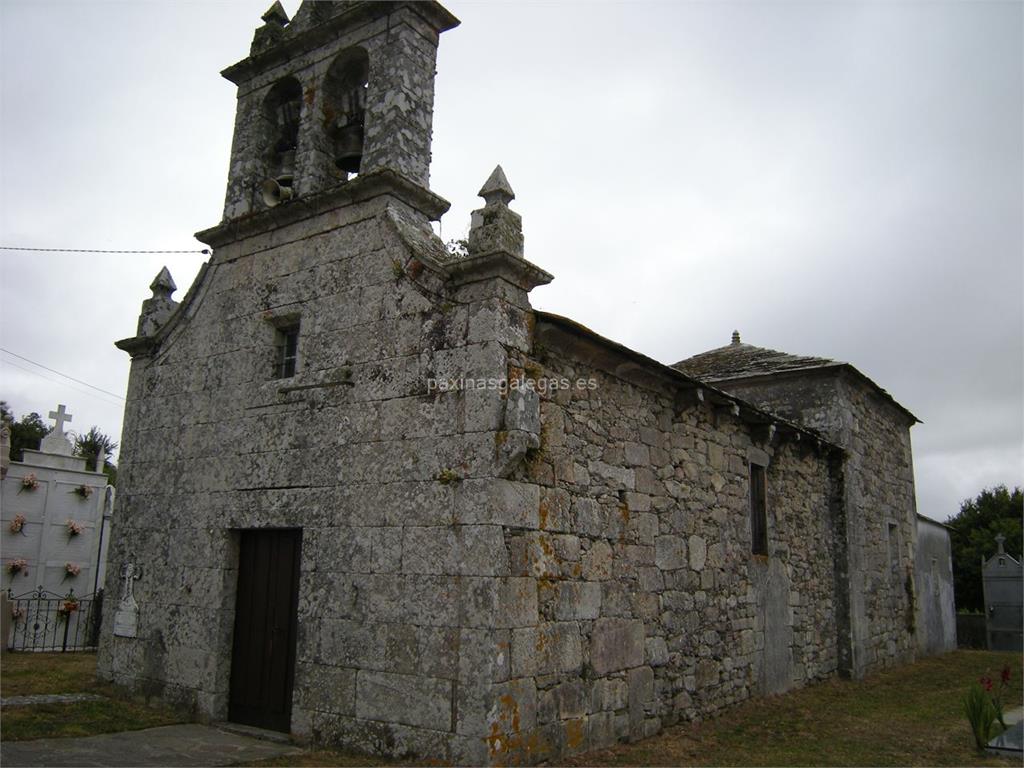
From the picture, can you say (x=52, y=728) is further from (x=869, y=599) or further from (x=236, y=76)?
(x=869, y=599)

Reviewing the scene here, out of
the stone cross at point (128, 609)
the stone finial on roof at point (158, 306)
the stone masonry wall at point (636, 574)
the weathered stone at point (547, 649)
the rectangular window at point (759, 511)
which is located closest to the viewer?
the weathered stone at point (547, 649)

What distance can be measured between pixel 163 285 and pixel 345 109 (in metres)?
3.17

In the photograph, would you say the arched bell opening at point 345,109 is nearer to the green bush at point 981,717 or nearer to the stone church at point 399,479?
the stone church at point 399,479

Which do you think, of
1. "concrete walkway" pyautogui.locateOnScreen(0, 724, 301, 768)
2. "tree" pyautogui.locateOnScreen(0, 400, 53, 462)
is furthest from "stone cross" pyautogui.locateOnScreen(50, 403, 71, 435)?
"tree" pyautogui.locateOnScreen(0, 400, 53, 462)

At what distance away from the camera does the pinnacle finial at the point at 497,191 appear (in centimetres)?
664

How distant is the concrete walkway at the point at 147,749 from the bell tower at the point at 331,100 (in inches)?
193

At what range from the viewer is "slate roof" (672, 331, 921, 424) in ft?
43.3

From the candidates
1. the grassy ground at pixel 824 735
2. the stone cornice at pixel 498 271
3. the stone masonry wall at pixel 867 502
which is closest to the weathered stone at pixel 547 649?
the grassy ground at pixel 824 735

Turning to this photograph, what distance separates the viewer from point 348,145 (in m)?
8.20

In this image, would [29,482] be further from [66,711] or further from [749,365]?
[749,365]

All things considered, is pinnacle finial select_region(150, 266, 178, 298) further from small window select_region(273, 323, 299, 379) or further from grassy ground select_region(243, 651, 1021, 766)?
grassy ground select_region(243, 651, 1021, 766)

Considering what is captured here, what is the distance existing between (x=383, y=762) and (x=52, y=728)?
10.1ft

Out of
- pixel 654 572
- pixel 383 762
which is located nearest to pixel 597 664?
pixel 654 572

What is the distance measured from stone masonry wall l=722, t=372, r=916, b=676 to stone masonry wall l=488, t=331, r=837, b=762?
7.20ft
